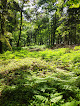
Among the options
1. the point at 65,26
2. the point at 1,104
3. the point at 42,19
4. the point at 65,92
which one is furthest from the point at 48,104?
the point at 42,19

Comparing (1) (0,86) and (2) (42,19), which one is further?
(2) (42,19)

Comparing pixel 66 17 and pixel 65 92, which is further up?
pixel 66 17

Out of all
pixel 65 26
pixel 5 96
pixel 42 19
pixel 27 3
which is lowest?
pixel 5 96

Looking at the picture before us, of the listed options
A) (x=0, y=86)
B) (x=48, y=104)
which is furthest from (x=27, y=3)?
(x=48, y=104)

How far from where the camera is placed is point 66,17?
1438 centimetres

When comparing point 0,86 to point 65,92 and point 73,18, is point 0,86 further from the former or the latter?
point 73,18

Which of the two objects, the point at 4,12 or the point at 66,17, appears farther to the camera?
the point at 66,17

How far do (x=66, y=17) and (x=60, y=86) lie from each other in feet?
47.1

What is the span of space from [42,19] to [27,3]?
8008 millimetres

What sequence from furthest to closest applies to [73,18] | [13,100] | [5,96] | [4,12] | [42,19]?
[42,19]
[73,18]
[4,12]
[5,96]
[13,100]

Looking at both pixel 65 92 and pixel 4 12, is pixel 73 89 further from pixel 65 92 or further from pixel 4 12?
pixel 4 12

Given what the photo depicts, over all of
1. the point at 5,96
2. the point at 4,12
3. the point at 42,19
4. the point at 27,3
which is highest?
the point at 27,3

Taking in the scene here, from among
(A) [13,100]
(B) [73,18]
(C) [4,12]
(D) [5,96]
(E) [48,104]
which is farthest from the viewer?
(B) [73,18]

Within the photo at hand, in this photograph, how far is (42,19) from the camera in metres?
24.3
